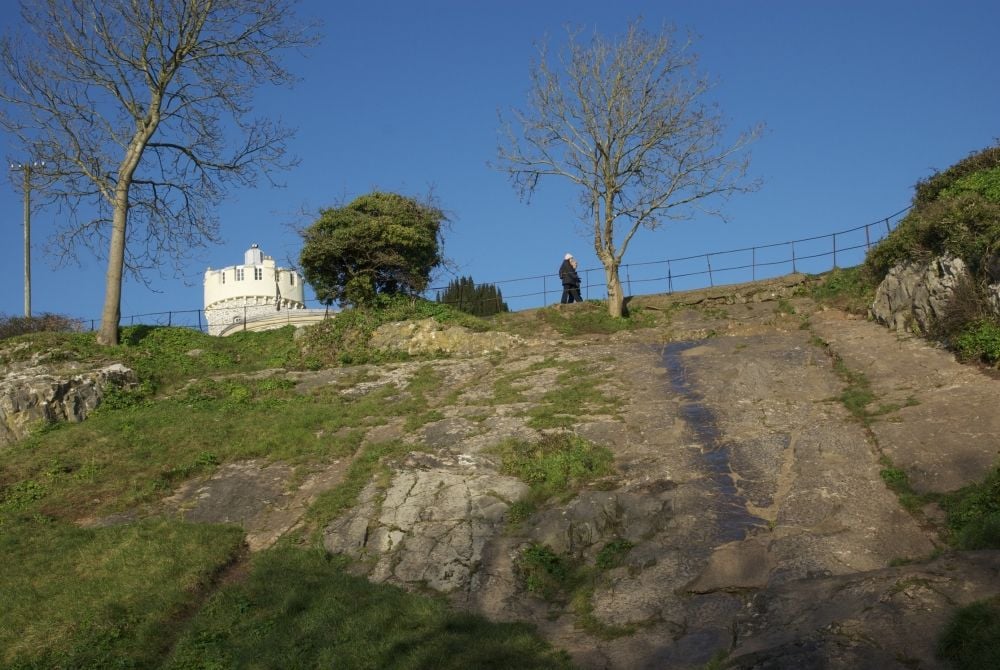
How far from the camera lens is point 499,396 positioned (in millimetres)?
19141

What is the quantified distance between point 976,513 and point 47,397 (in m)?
18.9

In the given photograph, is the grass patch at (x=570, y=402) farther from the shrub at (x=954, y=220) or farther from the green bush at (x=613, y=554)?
the shrub at (x=954, y=220)

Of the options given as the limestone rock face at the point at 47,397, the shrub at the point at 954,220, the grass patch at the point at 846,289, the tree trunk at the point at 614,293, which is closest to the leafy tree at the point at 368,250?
the tree trunk at the point at 614,293

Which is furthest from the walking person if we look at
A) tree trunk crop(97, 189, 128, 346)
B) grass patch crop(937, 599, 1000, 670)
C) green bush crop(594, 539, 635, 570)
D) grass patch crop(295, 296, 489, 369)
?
grass patch crop(937, 599, 1000, 670)

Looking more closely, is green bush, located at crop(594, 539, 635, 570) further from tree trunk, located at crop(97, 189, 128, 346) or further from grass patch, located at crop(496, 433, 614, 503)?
tree trunk, located at crop(97, 189, 128, 346)

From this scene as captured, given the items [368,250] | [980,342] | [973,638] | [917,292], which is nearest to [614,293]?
[368,250]

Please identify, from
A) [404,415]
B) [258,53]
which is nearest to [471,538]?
[404,415]

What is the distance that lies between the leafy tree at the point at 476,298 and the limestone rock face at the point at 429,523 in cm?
1805

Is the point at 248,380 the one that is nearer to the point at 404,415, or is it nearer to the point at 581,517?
the point at 404,415

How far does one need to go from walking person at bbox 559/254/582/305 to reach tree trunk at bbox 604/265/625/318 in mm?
2436

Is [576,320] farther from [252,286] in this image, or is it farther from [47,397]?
[252,286]

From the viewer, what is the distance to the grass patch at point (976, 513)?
9523mm

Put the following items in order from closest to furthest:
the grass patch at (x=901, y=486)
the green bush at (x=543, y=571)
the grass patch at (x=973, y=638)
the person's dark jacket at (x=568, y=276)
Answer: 1. the grass patch at (x=973, y=638)
2. the green bush at (x=543, y=571)
3. the grass patch at (x=901, y=486)
4. the person's dark jacket at (x=568, y=276)

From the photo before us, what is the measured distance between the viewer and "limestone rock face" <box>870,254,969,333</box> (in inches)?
720
